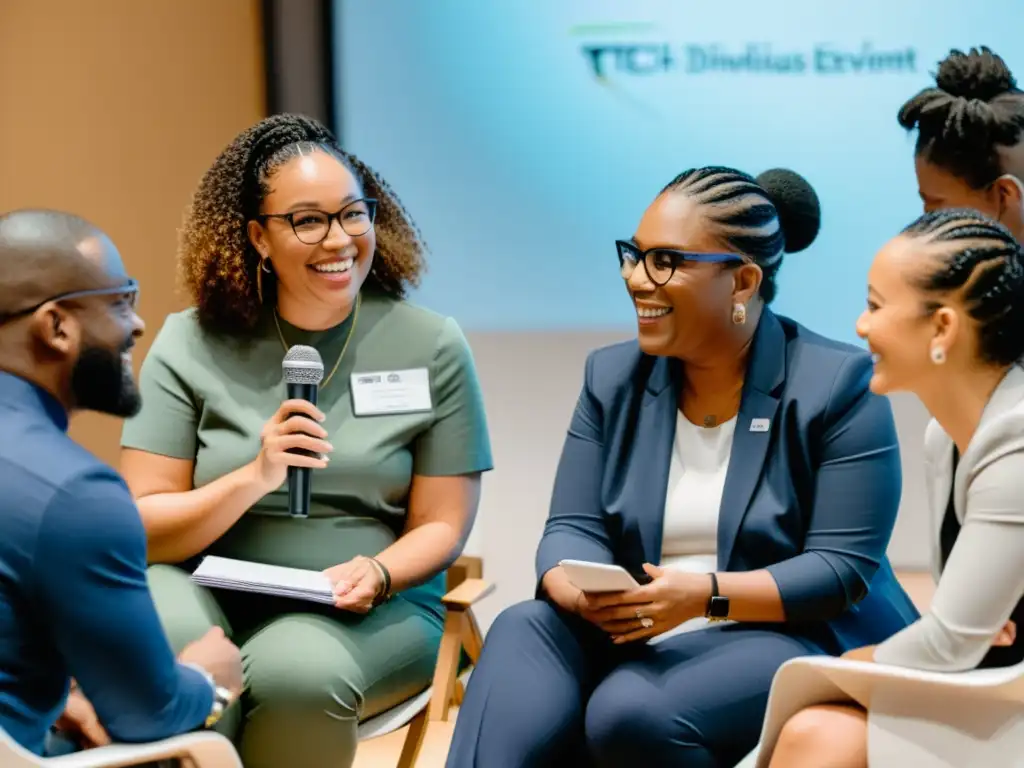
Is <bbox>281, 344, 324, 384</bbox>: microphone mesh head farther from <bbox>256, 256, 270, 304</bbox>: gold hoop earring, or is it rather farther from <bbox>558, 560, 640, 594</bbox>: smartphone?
<bbox>558, 560, 640, 594</bbox>: smartphone

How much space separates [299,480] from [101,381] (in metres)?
0.65

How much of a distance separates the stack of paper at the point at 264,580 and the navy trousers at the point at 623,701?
37 centimetres

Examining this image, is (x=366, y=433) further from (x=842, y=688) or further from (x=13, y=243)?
(x=842, y=688)

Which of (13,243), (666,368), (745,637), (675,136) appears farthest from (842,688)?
(675,136)

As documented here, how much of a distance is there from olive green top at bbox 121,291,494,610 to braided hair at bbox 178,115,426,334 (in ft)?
0.20

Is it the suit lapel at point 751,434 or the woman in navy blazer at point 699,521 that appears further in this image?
the suit lapel at point 751,434

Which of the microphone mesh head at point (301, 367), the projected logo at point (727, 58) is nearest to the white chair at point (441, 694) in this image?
the microphone mesh head at point (301, 367)

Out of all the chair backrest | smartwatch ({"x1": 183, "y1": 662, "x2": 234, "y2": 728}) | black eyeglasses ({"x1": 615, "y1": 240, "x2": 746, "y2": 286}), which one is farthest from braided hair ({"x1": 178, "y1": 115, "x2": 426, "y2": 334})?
the chair backrest

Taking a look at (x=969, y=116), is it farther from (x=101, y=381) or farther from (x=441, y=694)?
(x=101, y=381)

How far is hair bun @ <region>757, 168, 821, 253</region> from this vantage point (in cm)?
288

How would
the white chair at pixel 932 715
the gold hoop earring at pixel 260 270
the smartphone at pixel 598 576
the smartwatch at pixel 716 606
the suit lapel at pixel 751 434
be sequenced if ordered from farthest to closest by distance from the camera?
the gold hoop earring at pixel 260 270 → the suit lapel at pixel 751 434 → the smartwatch at pixel 716 606 → the smartphone at pixel 598 576 → the white chair at pixel 932 715

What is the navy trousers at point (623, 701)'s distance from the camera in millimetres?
2240

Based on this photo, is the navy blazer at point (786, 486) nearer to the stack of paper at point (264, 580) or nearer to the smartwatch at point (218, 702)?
the stack of paper at point (264, 580)

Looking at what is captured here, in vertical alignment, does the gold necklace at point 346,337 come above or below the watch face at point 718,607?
above
